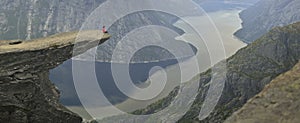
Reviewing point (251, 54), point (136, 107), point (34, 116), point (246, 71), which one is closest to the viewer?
point (34, 116)

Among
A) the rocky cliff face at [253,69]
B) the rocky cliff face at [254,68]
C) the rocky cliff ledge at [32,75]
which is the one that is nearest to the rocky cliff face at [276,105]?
the rocky cliff ledge at [32,75]

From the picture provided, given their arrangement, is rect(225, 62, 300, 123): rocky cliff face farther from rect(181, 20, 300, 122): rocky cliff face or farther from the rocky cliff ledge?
rect(181, 20, 300, 122): rocky cliff face

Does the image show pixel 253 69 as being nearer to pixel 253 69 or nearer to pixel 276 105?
pixel 253 69

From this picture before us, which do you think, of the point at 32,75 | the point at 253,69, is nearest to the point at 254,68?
the point at 253,69

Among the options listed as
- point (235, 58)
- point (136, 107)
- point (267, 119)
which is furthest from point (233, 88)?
point (267, 119)

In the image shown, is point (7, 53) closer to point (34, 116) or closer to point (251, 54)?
point (34, 116)

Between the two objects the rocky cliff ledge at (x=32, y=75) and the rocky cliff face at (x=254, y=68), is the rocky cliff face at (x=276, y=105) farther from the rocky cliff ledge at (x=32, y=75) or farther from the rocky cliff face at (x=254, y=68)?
the rocky cliff face at (x=254, y=68)

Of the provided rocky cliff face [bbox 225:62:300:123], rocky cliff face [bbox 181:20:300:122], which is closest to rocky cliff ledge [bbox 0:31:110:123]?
rocky cliff face [bbox 225:62:300:123]
